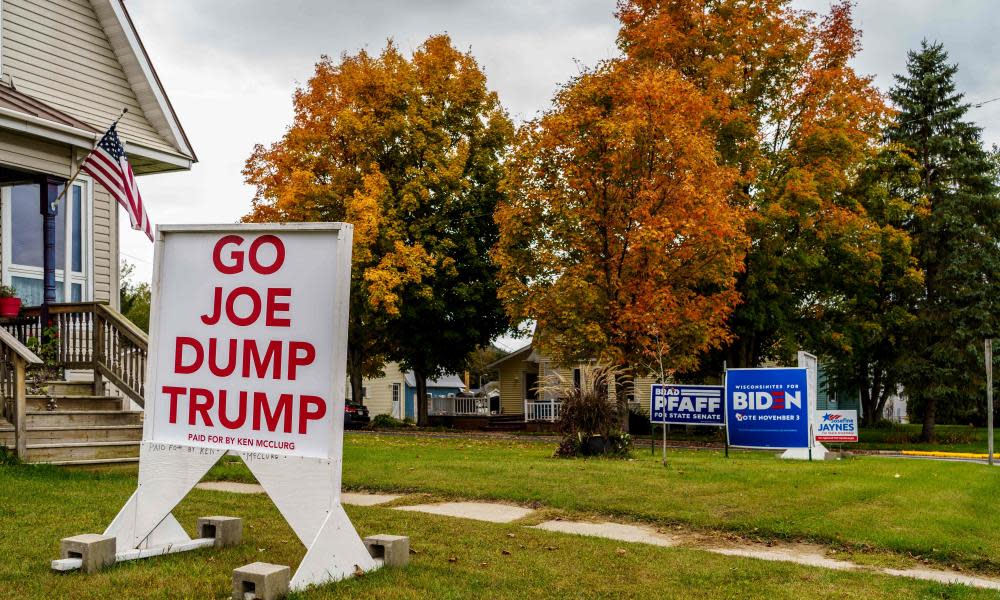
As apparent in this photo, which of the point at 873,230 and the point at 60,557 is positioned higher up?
the point at 873,230

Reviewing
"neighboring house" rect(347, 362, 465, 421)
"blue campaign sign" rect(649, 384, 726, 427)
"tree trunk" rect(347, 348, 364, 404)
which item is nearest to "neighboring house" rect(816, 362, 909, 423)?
"blue campaign sign" rect(649, 384, 726, 427)

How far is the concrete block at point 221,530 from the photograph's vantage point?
602 cm

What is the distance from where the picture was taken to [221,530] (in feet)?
19.8

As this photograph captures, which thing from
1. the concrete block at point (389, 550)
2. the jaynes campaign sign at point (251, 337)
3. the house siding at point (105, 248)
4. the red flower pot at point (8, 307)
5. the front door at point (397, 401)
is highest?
the house siding at point (105, 248)

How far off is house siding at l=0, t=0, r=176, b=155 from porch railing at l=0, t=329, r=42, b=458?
196 inches

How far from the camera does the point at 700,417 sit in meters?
14.8

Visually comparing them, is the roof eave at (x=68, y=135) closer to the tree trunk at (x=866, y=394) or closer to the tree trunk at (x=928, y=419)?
the tree trunk at (x=928, y=419)

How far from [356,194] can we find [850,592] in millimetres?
26082

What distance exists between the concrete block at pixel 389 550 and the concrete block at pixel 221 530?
117 centimetres

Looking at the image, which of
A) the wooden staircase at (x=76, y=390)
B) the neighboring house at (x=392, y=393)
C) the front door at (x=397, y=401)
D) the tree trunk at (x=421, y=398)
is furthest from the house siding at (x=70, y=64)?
the front door at (x=397, y=401)

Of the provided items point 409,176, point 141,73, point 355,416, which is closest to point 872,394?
point 409,176

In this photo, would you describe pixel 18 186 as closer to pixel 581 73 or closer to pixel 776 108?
pixel 581 73

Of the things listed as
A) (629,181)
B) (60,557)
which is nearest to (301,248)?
(60,557)

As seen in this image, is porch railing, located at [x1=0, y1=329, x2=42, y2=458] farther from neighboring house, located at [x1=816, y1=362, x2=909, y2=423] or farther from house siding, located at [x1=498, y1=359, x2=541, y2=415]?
house siding, located at [x1=498, y1=359, x2=541, y2=415]
